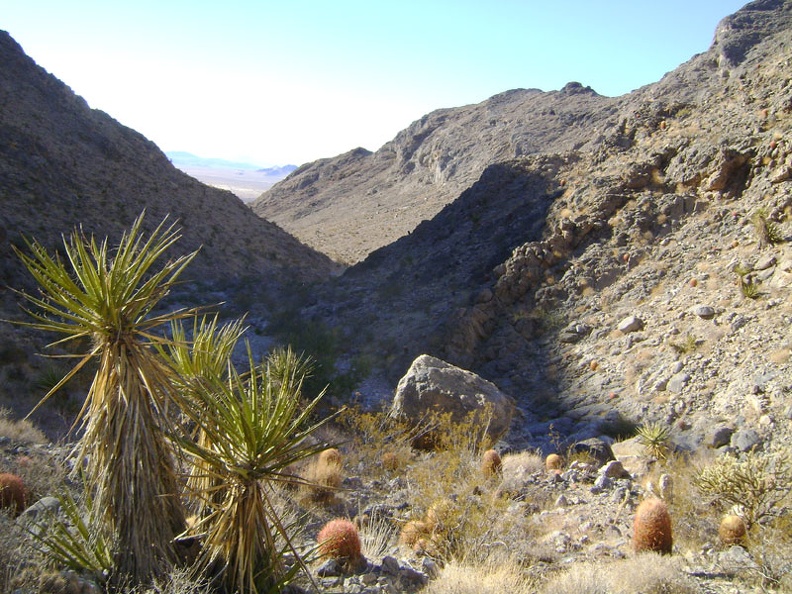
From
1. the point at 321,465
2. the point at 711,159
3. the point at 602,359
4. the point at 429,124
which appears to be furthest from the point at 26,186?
the point at 429,124

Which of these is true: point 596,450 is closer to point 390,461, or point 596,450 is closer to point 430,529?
point 390,461

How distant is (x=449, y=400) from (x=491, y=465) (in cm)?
249

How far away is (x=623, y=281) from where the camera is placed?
1334 centimetres

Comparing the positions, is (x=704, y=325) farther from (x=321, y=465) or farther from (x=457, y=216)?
(x=457, y=216)

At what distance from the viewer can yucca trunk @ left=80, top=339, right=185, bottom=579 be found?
4078mm

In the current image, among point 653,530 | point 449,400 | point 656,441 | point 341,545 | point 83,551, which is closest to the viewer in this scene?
point 83,551

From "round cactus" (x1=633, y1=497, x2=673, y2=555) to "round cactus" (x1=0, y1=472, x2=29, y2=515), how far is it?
18.2 feet

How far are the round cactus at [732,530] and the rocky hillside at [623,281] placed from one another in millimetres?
2418

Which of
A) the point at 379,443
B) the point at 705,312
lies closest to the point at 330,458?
the point at 379,443

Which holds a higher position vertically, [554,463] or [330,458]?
[330,458]

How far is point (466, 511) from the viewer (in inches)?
240

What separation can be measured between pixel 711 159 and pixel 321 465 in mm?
10853

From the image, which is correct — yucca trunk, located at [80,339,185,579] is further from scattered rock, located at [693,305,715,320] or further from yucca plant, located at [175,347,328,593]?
scattered rock, located at [693,305,715,320]

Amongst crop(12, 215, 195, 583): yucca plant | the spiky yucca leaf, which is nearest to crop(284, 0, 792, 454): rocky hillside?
crop(12, 215, 195, 583): yucca plant
